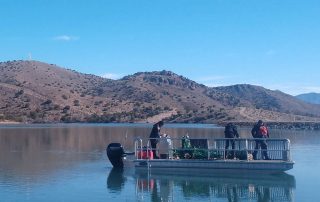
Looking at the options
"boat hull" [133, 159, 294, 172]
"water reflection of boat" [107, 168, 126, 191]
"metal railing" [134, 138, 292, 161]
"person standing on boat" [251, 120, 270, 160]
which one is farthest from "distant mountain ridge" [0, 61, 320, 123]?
"person standing on boat" [251, 120, 270, 160]

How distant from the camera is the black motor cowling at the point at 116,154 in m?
31.4

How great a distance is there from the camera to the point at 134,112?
134500mm

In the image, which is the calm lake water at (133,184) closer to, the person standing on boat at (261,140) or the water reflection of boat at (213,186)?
the water reflection of boat at (213,186)

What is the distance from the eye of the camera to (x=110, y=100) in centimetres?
14625

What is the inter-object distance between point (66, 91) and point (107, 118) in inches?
956

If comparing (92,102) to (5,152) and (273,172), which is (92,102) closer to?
(5,152)

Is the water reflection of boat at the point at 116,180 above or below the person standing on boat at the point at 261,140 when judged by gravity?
below

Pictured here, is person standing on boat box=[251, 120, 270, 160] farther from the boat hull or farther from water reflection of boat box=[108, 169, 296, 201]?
water reflection of boat box=[108, 169, 296, 201]

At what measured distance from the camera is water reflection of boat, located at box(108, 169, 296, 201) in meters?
22.8

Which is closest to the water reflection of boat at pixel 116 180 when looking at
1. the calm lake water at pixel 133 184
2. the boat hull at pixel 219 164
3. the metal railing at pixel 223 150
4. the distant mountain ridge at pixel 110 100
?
the calm lake water at pixel 133 184

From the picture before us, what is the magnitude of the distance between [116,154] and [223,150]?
21.1 ft

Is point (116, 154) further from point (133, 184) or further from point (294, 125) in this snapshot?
point (294, 125)

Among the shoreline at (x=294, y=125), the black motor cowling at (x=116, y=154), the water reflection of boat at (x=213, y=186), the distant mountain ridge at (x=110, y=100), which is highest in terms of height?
the distant mountain ridge at (x=110, y=100)

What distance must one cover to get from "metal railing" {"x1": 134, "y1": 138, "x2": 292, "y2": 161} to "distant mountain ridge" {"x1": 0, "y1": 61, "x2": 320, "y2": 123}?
91171mm
